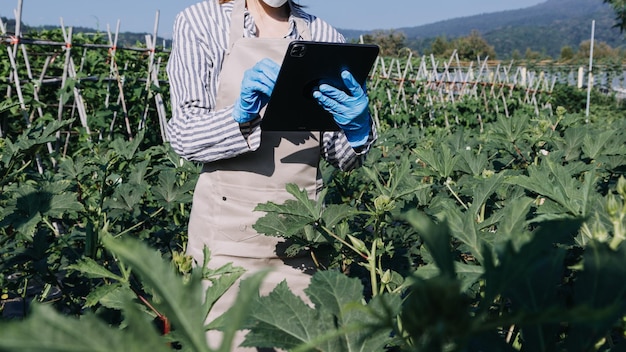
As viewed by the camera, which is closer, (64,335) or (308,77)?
(64,335)

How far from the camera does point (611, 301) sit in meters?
0.66

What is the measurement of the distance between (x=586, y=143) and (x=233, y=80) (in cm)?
127

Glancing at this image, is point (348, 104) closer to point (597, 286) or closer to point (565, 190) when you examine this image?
point (565, 190)

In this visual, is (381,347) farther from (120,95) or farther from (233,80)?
(120,95)

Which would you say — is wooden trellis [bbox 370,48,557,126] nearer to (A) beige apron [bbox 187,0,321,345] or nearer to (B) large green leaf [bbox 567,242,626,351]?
(A) beige apron [bbox 187,0,321,345]

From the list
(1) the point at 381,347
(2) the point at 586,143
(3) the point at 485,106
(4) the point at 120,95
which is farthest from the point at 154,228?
(3) the point at 485,106

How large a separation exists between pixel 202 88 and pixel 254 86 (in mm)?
211

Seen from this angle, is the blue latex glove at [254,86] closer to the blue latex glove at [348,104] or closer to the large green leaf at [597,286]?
the blue latex glove at [348,104]

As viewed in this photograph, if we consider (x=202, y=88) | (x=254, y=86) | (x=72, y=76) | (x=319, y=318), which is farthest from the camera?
(x=72, y=76)

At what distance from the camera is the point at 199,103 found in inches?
73.9

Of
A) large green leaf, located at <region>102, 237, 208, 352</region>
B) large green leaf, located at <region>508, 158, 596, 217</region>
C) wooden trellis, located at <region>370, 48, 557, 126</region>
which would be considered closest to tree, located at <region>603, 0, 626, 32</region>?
wooden trellis, located at <region>370, 48, 557, 126</region>

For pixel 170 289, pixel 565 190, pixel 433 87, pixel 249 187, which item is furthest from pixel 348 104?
pixel 433 87

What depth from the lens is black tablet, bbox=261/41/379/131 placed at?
162cm

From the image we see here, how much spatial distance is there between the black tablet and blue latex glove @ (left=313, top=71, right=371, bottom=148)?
0.03m
